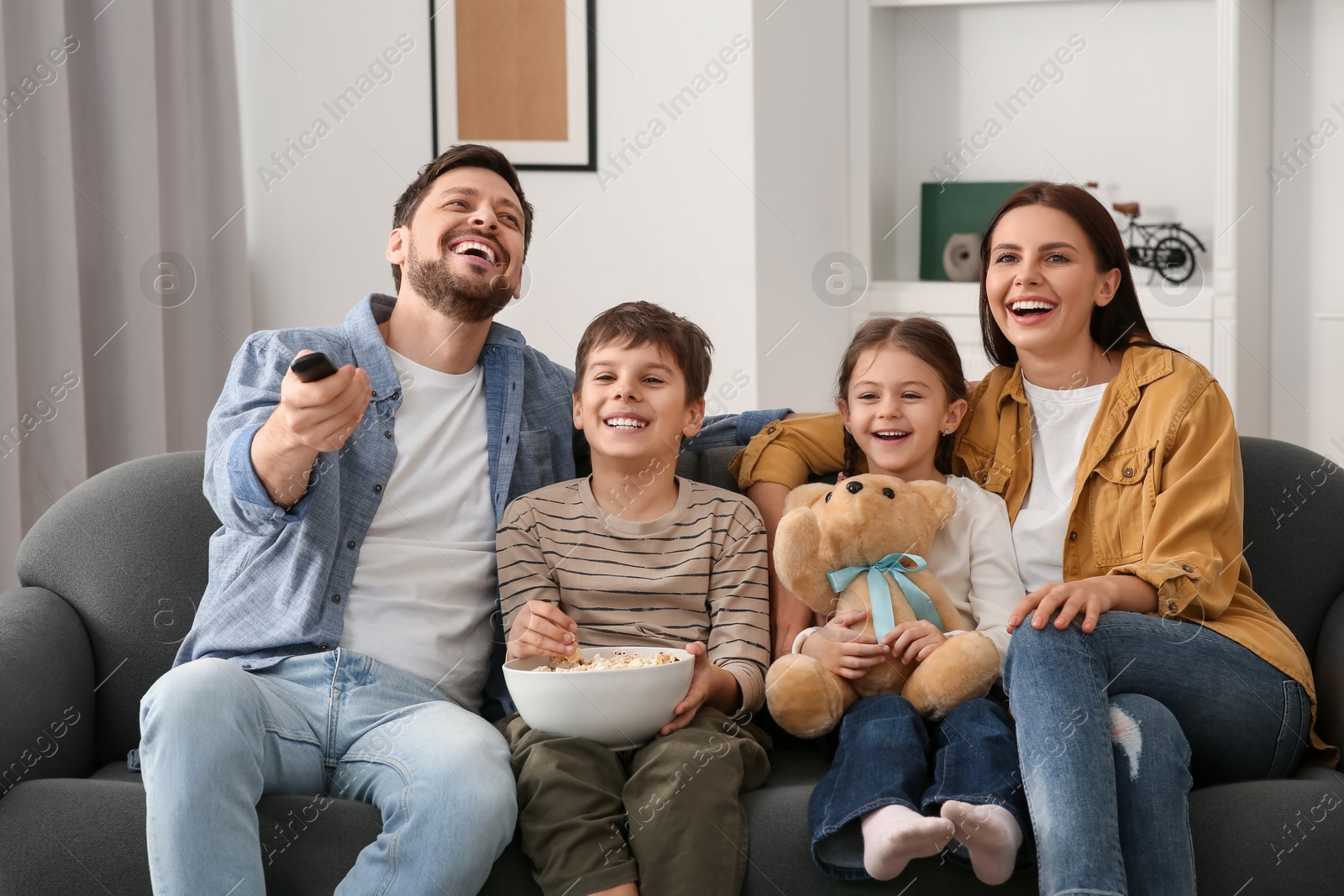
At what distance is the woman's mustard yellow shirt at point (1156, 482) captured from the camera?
1621mm

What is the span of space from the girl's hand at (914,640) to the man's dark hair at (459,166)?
82cm

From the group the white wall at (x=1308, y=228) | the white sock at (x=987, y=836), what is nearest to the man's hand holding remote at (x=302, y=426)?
the white sock at (x=987, y=836)

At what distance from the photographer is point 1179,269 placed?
12.6 feet

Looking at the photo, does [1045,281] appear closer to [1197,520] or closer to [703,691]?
[1197,520]

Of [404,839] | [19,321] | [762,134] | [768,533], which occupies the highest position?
[762,134]

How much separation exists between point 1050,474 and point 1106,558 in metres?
0.16

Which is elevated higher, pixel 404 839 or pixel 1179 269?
pixel 1179 269

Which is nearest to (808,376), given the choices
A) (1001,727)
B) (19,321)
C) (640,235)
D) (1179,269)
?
(640,235)

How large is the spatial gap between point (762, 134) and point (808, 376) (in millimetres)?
750

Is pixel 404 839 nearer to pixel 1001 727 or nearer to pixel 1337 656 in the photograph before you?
pixel 1001 727

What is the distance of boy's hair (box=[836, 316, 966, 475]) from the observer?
1847 mm

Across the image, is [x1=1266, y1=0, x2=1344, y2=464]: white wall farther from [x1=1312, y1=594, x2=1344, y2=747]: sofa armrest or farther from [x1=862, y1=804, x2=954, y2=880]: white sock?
[x1=862, y1=804, x2=954, y2=880]: white sock

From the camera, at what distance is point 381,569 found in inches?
68.2

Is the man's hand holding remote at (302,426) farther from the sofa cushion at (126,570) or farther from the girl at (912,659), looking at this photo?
the girl at (912,659)
